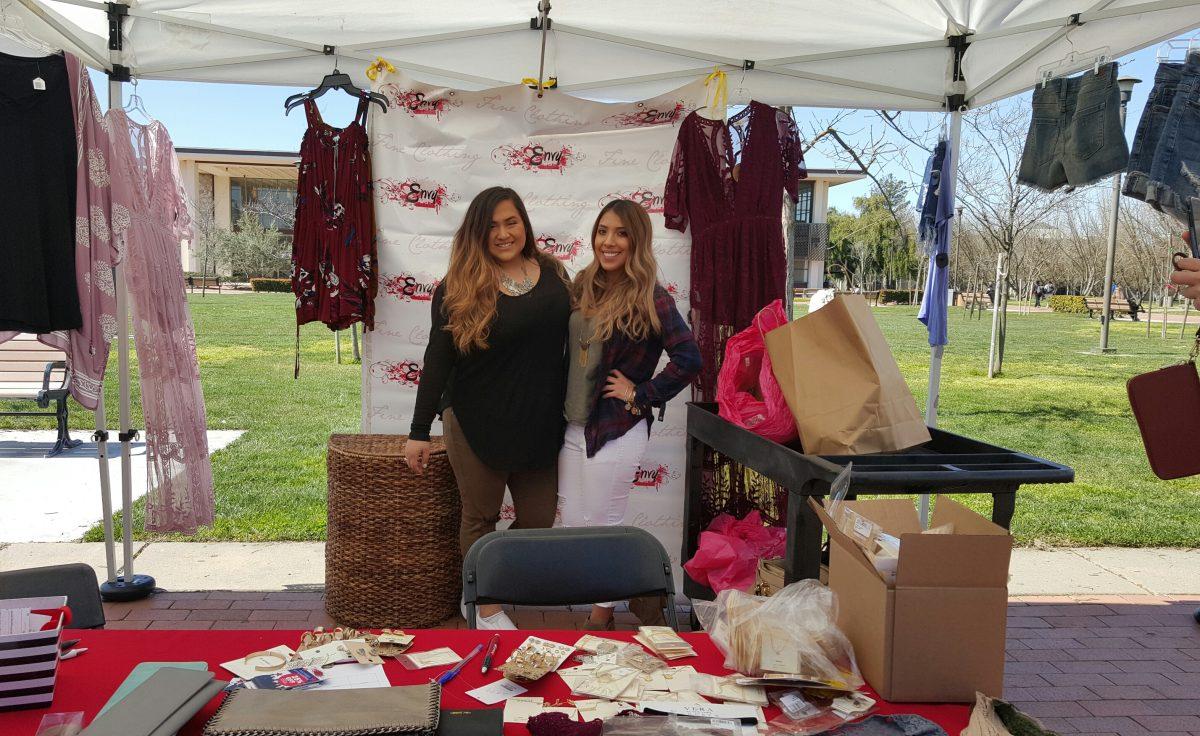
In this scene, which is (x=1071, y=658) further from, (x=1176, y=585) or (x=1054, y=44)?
(x=1054, y=44)

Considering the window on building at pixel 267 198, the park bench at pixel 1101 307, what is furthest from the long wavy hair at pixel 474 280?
the park bench at pixel 1101 307

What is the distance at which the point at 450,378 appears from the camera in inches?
125

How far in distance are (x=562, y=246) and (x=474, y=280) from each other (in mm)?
1068

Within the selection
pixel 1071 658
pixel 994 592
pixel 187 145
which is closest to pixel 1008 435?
pixel 1071 658

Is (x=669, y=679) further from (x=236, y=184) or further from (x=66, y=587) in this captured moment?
(x=236, y=184)

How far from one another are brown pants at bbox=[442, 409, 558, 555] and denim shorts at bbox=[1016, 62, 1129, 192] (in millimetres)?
2439

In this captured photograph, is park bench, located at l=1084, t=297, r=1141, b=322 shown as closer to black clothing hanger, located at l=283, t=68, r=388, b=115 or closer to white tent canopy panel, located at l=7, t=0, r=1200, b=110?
white tent canopy panel, located at l=7, t=0, r=1200, b=110

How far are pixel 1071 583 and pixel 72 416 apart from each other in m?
8.67

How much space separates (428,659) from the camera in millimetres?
1482

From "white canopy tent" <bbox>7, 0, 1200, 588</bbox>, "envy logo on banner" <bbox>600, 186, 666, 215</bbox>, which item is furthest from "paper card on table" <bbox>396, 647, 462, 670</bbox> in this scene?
"envy logo on banner" <bbox>600, 186, 666, 215</bbox>

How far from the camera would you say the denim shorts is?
325 cm

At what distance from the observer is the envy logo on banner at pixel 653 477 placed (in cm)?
A: 404

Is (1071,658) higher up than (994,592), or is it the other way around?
(994,592)

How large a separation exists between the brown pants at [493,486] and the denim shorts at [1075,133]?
8.00 feet
